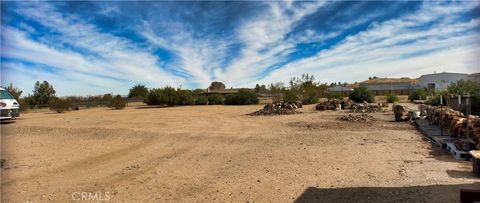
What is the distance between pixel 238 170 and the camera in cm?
778

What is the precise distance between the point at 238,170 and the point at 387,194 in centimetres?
323

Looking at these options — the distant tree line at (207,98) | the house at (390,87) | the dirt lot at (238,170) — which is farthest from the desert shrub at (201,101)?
the house at (390,87)

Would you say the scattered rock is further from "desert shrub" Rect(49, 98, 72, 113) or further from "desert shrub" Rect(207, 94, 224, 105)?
"desert shrub" Rect(207, 94, 224, 105)

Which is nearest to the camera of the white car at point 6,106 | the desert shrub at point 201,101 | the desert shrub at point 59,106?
the white car at point 6,106

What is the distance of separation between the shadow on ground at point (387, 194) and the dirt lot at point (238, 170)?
0.6 inches

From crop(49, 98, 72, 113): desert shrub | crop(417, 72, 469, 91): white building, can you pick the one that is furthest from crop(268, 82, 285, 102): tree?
crop(417, 72, 469, 91): white building

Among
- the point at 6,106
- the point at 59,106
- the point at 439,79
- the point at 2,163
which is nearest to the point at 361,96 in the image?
the point at 6,106

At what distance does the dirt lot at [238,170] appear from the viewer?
19.6ft

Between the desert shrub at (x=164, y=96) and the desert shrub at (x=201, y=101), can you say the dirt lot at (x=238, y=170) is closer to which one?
the desert shrub at (x=164, y=96)

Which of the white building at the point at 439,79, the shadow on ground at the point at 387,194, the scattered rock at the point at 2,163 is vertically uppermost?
the white building at the point at 439,79

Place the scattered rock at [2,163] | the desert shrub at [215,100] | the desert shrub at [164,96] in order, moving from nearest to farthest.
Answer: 1. the scattered rock at [2,163]
2. the desert shrub at [164,96]
3. the desert shrub at [215,100]

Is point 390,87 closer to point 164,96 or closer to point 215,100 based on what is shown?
point 215,100

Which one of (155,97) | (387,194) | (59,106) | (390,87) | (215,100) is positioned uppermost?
(390,87)

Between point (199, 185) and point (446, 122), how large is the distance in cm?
1025
